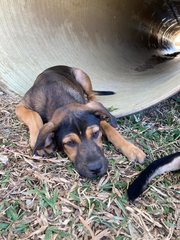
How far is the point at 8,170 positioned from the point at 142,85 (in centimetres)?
229

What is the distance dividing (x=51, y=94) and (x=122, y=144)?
91 centimetres

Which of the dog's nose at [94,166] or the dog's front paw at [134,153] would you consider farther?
the dog's front paw at [134,153]

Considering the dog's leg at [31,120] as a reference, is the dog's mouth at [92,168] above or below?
below

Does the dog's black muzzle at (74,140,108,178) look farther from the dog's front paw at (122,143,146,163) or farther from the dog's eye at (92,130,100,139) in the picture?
the dog's front paw at (122,143,146,163)

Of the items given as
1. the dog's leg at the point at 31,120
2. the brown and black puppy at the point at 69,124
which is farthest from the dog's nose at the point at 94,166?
the dog's leg at the point at 31,120

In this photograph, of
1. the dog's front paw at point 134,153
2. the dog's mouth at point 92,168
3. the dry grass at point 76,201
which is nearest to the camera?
the dry grass at point 76,201

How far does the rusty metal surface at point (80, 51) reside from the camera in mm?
4648

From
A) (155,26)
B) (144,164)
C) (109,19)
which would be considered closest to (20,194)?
(144,164)

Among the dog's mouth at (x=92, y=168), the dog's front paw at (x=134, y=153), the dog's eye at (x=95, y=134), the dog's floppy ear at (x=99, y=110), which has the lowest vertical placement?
the dog's front paw at (x=134, y=153)

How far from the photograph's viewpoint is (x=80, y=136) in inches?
127

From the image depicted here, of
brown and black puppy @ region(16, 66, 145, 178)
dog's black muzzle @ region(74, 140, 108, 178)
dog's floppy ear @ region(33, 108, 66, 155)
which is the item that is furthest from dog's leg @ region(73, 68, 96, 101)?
dog's black muzzle @ region(74, 140, 108, 178)

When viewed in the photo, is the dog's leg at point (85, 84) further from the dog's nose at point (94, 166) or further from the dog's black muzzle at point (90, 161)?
the dog's nose at point (94, 166)

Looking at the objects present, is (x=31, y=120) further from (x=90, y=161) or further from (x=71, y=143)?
(x=90, y=161)

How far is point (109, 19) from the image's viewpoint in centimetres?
727
